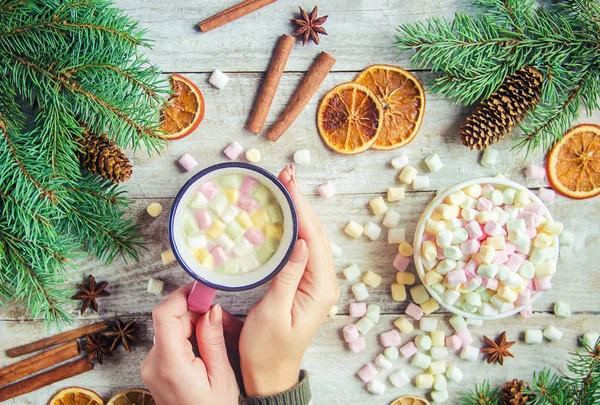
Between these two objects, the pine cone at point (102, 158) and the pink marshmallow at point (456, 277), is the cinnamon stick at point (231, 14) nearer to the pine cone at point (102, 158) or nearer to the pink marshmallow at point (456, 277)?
the pine cone at point (102, 158)

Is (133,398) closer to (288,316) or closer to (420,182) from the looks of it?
(288,316)

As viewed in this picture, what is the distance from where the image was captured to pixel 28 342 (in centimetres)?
170

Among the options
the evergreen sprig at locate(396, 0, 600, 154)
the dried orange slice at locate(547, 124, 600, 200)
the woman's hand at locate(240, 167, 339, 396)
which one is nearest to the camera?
the woman's hand at locate(240, 167, 339, 396)

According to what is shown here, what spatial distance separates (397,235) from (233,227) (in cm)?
61

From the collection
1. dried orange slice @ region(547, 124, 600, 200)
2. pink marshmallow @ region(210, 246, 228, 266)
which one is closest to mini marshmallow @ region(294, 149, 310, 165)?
pink marshmallow @ region(210, 246, 228, 266)

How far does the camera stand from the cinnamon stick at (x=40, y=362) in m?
1.68

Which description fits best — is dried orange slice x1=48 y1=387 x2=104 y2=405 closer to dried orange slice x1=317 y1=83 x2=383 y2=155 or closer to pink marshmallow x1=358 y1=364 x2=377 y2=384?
pink marshmallow x1=358 y1=364 x2=377 y2=384

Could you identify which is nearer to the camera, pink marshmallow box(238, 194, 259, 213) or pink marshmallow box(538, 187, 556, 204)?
pink marshmallow box(238, 194, 259, 213)

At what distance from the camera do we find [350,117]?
1.62 m

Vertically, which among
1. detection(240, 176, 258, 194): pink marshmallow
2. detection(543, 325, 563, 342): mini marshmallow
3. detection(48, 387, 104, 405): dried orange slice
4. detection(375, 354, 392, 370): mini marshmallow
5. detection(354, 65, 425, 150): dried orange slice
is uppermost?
detection(354, 65, 425, 150): dried orange slice

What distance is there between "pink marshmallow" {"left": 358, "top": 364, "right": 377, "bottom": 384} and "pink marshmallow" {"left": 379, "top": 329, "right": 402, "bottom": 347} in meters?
0.09

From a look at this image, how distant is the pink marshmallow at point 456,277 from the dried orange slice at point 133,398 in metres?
1.01

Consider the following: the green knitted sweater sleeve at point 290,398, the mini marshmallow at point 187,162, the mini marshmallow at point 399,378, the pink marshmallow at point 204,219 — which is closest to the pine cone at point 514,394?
the mini marshmallow at point 399,378

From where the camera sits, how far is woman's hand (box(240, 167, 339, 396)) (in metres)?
1.42
